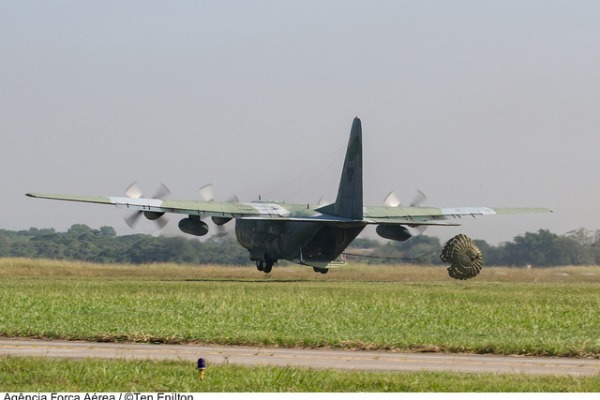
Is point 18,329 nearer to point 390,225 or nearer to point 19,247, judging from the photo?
point 390,225

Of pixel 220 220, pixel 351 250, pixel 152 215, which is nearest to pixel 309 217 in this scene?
pixel 220 220

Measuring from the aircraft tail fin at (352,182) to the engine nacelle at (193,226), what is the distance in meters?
7.94

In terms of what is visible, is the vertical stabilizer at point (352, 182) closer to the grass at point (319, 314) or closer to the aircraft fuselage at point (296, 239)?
the aircraft fuselage at point (296, 239)

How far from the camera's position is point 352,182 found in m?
65.0

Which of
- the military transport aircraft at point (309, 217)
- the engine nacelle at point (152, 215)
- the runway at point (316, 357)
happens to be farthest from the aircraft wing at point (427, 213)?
the runway at point (316, 357)

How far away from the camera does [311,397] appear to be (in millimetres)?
19828

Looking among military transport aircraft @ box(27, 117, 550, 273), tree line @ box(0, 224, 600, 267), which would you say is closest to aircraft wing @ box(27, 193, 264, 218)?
military transport aircraft @ box(27, 117, 550, 273)

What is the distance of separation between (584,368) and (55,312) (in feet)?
67.2

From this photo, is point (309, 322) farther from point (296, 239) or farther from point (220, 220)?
point (220, 220)

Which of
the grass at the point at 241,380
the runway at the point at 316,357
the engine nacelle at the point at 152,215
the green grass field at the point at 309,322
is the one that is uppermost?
the engine nacelle at the point at 152,215

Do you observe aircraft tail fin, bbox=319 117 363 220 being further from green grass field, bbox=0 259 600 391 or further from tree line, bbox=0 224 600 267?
tree line, bbox=0 224 600 267

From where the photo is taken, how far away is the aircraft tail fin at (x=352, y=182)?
64500 millimetres

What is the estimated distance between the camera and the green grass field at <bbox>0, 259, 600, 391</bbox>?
23078 millimetres

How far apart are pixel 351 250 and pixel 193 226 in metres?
21.6
